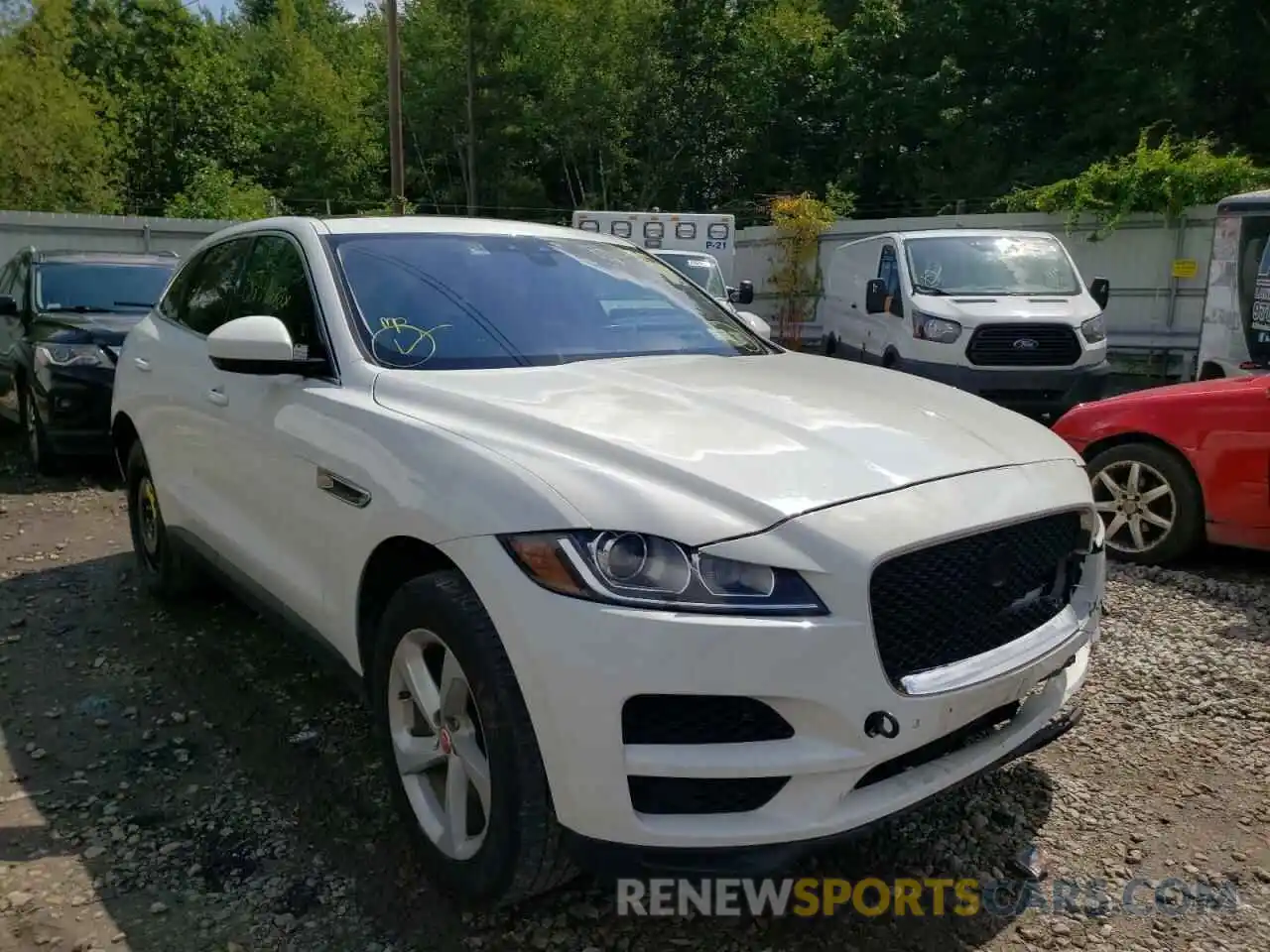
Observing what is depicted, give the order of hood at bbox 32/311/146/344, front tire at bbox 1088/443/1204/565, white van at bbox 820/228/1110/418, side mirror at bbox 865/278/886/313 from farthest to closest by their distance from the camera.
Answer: side mirror at bbox 865/278/886/313 < white van at bbox 820/228/1110/418 < hood at bbox 32/311/146/344 < front tire at bbox 1088/443/1204/565

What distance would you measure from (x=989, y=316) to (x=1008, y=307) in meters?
0.34

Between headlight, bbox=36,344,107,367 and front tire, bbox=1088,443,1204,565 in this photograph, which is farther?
headlight, bbox=36,344,107,367

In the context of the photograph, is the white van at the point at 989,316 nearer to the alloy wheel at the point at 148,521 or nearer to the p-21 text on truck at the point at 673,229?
the p-21 text on truck at the point at 673,229

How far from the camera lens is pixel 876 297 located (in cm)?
1041

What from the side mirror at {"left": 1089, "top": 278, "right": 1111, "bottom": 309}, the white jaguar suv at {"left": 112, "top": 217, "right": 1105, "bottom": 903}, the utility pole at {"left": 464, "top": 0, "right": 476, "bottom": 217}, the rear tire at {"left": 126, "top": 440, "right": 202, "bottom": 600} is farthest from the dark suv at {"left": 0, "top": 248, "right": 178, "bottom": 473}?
the utility pole at {"left": 464, "top": 0, "right": 476, "bottom": 217}

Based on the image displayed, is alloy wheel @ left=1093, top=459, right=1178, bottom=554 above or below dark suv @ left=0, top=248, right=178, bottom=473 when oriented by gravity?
below

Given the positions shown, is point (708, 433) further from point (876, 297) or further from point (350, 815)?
point (876, 297)

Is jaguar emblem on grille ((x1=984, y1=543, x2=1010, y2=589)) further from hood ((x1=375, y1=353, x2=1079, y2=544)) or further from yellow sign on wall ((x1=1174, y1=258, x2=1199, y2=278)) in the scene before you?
yellow sign on wall ((x1=1174, y1=258, x2=1199, y2=278))

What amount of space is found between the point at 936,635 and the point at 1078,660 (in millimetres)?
749

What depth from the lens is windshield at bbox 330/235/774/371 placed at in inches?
122

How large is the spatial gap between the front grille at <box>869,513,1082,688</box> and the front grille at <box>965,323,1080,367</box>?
695 centimetres

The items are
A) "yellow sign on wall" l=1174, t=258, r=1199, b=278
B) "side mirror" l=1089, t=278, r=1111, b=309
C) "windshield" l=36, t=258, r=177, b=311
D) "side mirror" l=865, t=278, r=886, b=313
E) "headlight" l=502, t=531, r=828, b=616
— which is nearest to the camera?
"headlight" l=502, t=531, r=828, b=616

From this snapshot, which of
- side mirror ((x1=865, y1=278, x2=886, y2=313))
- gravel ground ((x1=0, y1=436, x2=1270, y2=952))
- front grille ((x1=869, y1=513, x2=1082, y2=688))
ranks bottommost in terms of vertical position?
gravel ground ((x1=0, y1=436, x2=1270, y2=952))

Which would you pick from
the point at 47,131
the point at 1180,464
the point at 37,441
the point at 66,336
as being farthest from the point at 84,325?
the point at 47,131
